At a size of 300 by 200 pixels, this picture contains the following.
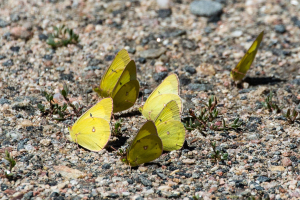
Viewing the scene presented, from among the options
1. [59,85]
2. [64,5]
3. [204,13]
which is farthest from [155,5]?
[59,85]

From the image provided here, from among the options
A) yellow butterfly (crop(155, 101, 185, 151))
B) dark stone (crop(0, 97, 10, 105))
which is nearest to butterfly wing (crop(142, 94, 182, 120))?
yellow butterfly (crop(155, 101, 185, 151))

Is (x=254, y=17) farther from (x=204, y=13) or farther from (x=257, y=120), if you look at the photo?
(x=257, y=120)

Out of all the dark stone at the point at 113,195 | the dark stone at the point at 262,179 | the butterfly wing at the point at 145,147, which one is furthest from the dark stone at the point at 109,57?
the dark stone at the point at 262,179

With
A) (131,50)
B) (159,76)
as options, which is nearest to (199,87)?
(159,76)

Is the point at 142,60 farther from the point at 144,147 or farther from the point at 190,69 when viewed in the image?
the point at 144,147

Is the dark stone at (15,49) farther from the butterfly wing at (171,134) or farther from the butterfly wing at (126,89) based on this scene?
the butterfly wing at (171,134)

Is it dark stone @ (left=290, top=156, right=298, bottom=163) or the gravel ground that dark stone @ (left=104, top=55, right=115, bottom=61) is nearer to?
the gravel ground
